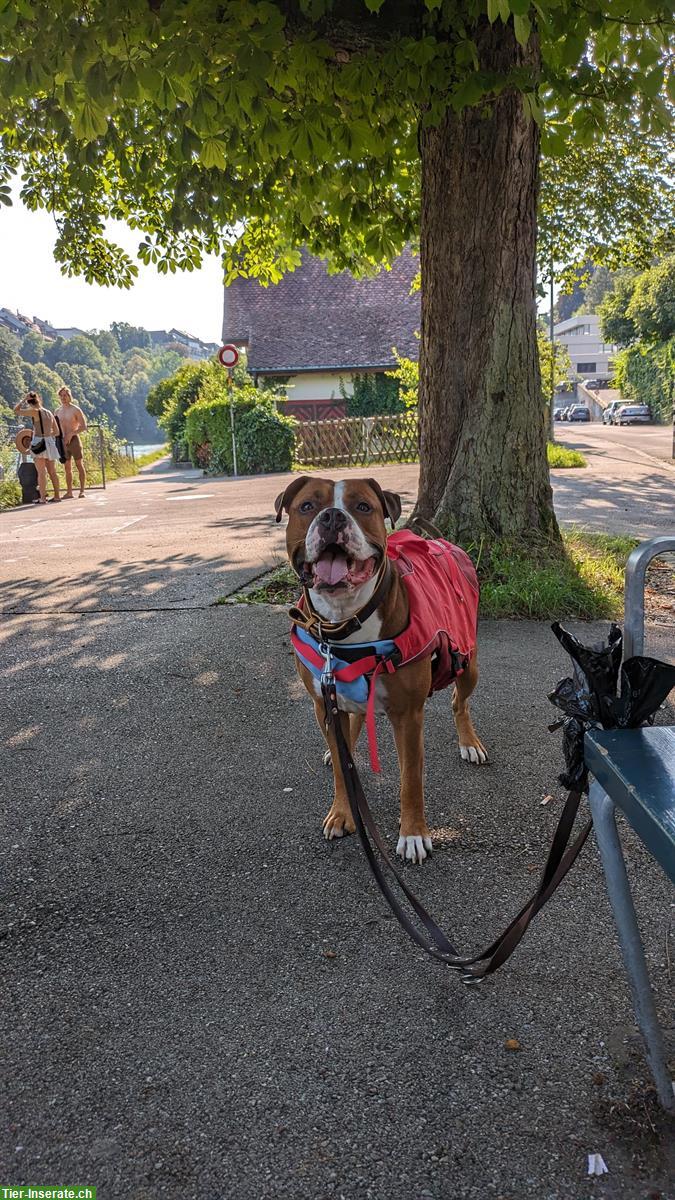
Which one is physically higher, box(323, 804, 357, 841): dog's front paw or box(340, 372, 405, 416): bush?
box(340, 372, 405, 416): bush

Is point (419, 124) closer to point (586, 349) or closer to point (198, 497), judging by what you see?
point (198, 497)

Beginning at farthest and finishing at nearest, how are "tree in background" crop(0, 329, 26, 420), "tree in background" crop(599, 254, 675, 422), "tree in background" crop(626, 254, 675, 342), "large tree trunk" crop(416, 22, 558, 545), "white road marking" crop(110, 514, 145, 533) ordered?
"tree in background" crop(0, 329, 26, 420) → "tree in background" crop(599, 254, 675, 422) → "tree in background" crop(626, 254, 675, 342) → "white road marking" crop(110, 514, 145, 533) → "large tree trunk" crop(416, 22, 558, 545)

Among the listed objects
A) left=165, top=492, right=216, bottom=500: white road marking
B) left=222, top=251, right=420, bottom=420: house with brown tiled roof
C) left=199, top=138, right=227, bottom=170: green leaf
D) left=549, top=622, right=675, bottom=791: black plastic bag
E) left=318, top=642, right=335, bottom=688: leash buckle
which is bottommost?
left=165, top=492, right=216, bottom=500: white road marking

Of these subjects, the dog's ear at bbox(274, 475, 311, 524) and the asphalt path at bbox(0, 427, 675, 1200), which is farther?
the dog's ear at bbox(274, 475, 311, 524)

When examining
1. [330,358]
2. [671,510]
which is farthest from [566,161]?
[330,358]

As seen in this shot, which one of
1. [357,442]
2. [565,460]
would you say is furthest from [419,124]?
[357,442]

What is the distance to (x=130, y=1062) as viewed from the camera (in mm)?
2156

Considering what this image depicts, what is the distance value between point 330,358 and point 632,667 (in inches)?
1347

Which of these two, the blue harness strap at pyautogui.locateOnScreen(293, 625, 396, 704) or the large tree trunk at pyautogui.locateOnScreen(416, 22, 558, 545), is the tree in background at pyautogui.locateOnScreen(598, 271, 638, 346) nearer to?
the large tree trunk at pyautogui.locateOnScreen(416, 22, 558, 545)

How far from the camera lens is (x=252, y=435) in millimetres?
23719

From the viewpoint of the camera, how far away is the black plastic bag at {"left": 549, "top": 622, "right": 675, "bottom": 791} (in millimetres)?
1809

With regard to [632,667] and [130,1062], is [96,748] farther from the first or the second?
[632,667]

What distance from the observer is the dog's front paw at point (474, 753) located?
4.02 metres

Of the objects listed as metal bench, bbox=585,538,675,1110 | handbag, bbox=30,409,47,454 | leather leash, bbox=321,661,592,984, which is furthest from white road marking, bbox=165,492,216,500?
metal bench, bbox=585,538,675,1110
